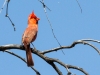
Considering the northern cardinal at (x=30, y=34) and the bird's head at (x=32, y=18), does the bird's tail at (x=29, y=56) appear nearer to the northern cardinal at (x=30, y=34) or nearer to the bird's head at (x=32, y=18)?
the northern cardinal at (x=30, y=34)

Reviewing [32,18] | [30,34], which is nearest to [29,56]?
[30,34]

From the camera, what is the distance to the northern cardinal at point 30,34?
12.3 ft

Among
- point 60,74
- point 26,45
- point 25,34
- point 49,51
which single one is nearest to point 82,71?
point 60,74

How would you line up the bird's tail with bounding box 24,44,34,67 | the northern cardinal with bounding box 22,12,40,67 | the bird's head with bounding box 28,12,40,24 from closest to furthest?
the bird's tail with bounding box 24,44,34,67
the northern cardinal with bounding box 22,12,40,67
the bird's head with bounding box 28,12,40,24

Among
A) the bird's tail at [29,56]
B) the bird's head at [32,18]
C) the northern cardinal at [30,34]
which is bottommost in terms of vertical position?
the bird's tail at [29,56]

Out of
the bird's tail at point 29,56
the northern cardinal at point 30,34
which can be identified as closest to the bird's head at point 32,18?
the northern cardinal at point 30,34

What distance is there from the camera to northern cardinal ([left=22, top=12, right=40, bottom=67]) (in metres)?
3.76

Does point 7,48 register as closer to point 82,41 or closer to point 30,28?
point 82,41

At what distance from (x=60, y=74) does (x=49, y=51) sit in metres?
0.32

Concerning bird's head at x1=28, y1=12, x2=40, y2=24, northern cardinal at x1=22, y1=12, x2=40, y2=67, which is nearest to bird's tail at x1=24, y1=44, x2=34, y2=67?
northern cardinal at x1=22, y1=12, x2=40, y2=67

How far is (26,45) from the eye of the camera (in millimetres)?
3873

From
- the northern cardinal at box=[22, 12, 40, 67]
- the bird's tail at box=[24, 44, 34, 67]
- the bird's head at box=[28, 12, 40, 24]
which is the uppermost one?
the bird's head at box=[28, 12, 40, 24]

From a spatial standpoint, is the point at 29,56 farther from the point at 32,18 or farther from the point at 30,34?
the point at 32,18

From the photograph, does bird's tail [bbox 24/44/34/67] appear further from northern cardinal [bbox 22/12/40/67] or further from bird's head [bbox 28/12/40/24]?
bird's head [bbox 28/12/40/24]
